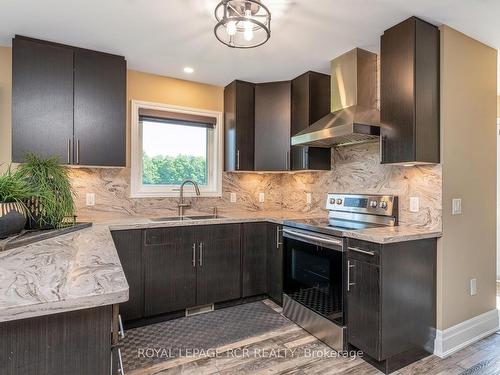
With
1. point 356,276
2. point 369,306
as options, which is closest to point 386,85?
point 356,276

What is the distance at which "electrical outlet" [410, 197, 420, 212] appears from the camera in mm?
2324

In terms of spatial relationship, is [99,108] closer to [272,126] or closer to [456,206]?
[272,126]

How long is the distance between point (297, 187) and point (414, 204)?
5.02 ft

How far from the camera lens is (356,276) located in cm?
206

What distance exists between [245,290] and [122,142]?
6.17ft

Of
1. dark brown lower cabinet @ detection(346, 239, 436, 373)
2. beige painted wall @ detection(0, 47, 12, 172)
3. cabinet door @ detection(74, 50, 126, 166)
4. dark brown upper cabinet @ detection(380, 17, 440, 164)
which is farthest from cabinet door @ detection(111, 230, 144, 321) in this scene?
dark brown upper cabinet @ detection(380, 17, 440, 164)

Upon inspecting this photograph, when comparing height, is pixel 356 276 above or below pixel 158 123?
below

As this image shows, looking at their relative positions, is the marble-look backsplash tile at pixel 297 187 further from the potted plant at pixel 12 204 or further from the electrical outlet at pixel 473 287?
the potted plant at pixel 12 204

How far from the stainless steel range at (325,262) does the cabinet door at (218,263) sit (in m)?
0.50

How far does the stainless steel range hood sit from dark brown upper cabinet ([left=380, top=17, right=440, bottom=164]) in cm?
24

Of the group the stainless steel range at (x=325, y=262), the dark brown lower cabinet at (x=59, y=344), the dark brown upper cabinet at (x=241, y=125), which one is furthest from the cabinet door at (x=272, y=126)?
the dark brown lower cabinet at (x=59, y=344)

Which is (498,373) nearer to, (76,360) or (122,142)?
(76,360)

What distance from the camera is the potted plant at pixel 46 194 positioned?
6.27ft

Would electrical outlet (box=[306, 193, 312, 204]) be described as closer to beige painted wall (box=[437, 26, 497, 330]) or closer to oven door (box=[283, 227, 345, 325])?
oven door (box=[283, 227, 345, 325])
